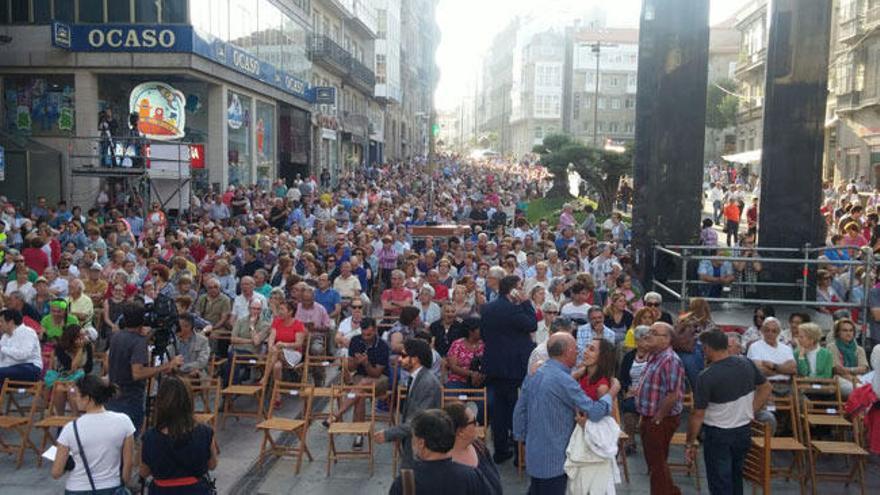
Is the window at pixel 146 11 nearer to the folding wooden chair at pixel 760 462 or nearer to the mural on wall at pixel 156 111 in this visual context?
the mural on wall at pixel 156 111

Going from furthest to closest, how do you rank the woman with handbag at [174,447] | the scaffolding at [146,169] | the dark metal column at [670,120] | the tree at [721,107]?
1. the tree at [721,107]
2. the scaffolding at [146,169]
3. the dark metal column at [670,120]
4. the woman with handbag at [174,447]

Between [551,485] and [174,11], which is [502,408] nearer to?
[551,485]

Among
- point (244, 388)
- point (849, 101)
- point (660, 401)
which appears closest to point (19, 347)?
point (244, 388)

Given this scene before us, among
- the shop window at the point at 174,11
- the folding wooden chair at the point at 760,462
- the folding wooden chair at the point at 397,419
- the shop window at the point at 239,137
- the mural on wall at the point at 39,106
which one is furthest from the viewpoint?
the shop window at the point at 239,137

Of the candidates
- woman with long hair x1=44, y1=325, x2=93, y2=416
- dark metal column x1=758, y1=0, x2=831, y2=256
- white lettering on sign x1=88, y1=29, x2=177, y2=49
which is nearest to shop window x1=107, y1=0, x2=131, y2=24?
white lettering on sign x1=88, y1=29, x2=177, y2=49

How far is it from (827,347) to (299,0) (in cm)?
3244

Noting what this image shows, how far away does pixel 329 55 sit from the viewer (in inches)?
1650

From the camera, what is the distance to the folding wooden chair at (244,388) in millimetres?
9312

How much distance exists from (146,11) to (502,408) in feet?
67.2

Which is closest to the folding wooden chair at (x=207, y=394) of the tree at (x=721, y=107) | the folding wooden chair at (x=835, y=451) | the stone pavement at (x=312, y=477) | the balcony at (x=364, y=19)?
the stone pavement at (x=312, y=477)

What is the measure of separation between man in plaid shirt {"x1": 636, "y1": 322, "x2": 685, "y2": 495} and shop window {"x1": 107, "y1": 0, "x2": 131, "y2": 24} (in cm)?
2217

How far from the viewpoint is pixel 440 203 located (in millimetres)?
27297

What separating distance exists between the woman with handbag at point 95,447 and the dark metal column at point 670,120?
1021cm

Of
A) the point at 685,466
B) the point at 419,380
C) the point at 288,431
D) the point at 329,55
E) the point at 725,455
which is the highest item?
the point at 329,55
